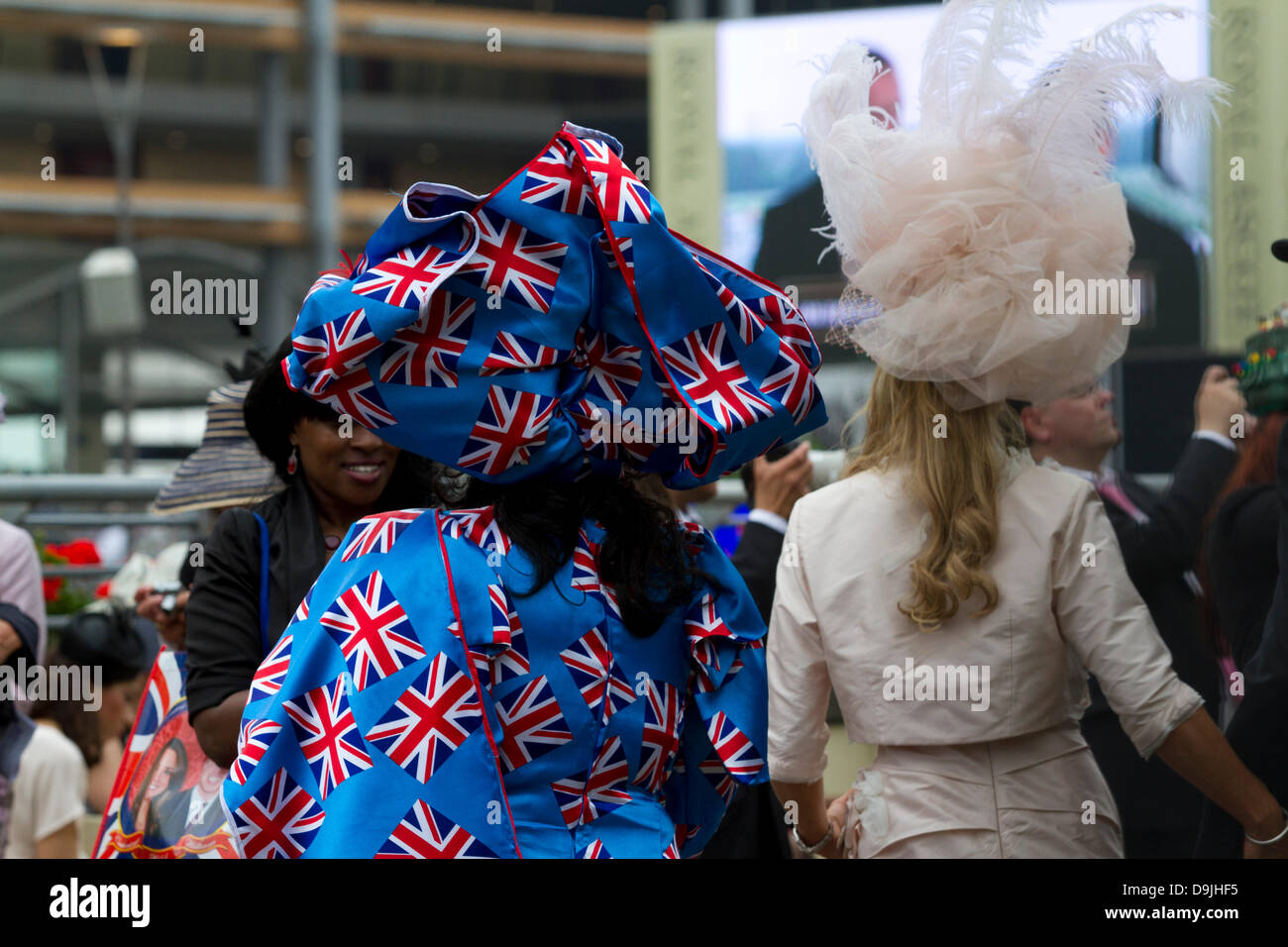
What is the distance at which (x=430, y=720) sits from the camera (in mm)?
1664

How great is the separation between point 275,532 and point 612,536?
32.6 inches

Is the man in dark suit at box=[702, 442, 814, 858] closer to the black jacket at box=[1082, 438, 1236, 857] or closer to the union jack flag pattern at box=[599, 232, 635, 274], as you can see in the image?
the black jacket at box=[1082, 438, 1236, 857]

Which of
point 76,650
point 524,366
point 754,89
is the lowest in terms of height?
point 76,650

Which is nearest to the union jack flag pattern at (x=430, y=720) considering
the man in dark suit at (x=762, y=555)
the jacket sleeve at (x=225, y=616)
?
the jacket sleeve at (x=225, y=616)

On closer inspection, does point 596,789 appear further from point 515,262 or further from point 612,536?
point 515,262

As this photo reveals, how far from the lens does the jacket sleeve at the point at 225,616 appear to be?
227 cm

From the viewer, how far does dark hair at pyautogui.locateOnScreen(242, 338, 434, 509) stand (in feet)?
8.11

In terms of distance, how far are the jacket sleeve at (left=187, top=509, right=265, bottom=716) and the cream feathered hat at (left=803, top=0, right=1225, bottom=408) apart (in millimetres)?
1067

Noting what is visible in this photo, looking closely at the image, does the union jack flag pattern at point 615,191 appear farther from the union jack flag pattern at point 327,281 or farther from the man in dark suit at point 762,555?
the man in dark suit at point 762,555

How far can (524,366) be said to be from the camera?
1764mm

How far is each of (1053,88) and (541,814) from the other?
1373mm

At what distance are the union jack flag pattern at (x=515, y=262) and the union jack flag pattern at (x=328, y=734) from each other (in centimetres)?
51
